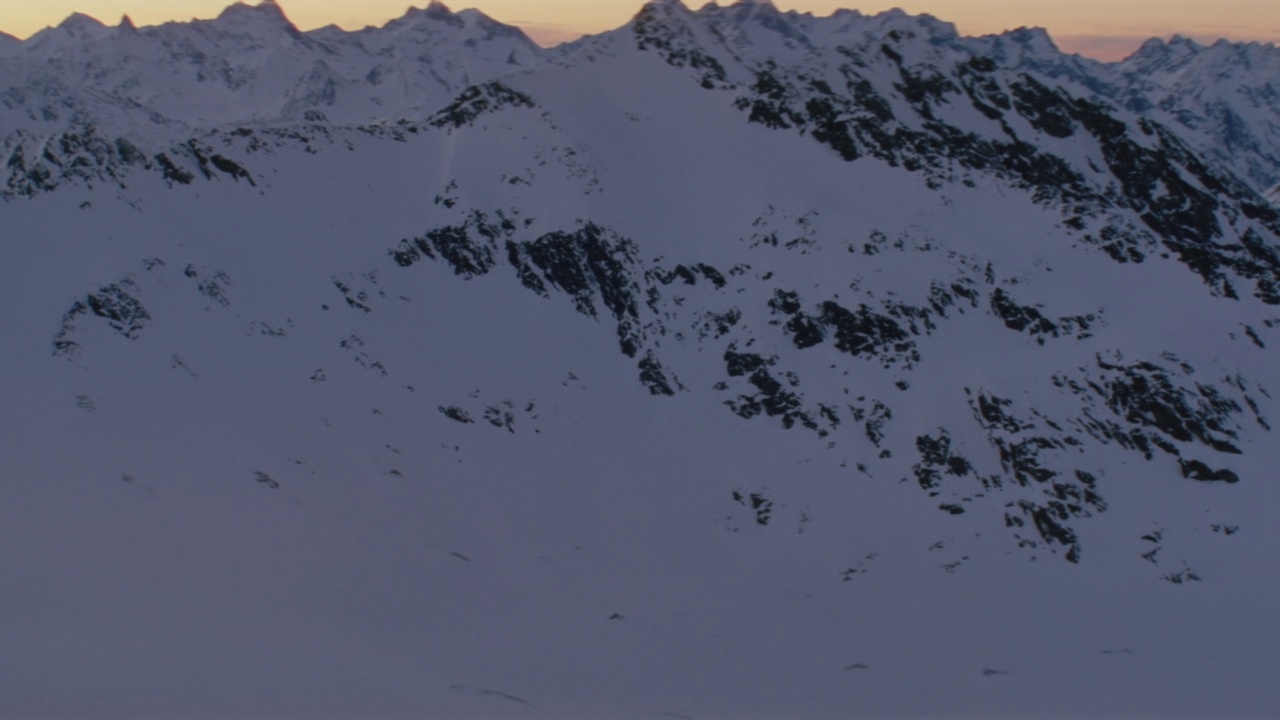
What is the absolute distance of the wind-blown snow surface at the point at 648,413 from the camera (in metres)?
43.8

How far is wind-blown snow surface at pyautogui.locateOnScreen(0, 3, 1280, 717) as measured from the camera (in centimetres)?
4381

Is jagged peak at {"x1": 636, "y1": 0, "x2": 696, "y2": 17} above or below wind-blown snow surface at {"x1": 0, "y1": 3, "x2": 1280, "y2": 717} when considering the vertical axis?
above

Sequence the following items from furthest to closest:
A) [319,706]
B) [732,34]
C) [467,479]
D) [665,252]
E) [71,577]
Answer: [732,34], [665,252], [467,479], [71,577], [319,706]

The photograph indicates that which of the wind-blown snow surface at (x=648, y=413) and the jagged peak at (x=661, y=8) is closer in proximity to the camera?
the wind-blown snow surface at (x=648, y=413)

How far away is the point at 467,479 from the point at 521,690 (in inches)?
591

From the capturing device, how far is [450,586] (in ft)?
156

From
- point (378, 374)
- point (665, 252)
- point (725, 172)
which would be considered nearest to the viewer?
point (378, 374)

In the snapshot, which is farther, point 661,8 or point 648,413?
point 661,8

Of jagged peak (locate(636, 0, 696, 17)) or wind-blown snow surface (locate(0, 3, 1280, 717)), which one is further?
jagged peak (locate(636, 0, 696, 17))

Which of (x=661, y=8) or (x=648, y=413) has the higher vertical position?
(x=661, y=8)

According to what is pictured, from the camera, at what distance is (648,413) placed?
6106 centimetres

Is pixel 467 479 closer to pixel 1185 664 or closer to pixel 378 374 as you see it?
pixel 378 374

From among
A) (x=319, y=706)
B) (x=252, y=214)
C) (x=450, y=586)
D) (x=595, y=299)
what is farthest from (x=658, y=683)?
(x=252, y=214)

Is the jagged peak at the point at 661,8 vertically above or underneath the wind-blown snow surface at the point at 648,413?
above
